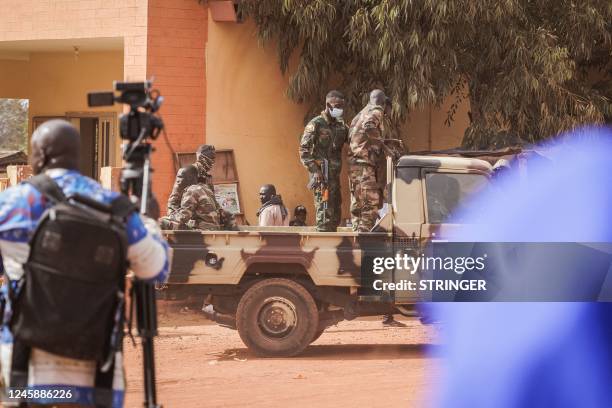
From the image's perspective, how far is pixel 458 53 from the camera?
15148 mm

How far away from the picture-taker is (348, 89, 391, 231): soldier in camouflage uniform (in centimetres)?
1116

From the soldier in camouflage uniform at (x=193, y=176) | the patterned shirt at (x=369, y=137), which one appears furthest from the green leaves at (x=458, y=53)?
the soldier in camouflage uniform at (x=193, y=176)

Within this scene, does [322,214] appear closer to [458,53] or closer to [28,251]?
[458,53]

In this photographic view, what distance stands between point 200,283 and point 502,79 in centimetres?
635

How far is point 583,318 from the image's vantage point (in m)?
8.17

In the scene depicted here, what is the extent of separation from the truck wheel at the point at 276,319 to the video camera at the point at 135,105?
5818 millimetres

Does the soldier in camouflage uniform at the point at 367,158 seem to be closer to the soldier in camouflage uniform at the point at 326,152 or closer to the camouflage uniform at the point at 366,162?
the camouflage uniform at the point at 366,162

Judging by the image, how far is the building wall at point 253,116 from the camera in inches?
635

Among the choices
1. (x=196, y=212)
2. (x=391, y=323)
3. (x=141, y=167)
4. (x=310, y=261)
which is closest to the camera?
(x=141, y=167)

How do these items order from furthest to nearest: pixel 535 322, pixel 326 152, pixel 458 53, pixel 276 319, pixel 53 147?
pixel 458 53 → pixel 326 152 → pixel 276 319 → pixel 535 322 → pixel 53 147

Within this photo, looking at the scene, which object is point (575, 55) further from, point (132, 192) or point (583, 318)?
point (132, 192)

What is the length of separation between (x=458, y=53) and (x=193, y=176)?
491 cm

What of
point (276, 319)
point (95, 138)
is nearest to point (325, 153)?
point (276, 319)

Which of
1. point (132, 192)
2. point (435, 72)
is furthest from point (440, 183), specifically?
point (132, 192)
